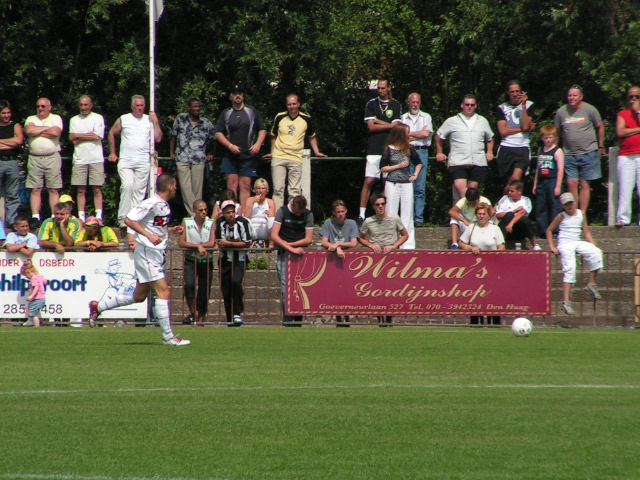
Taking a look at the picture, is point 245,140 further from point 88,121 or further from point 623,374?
point 623,374

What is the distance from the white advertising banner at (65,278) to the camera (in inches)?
637

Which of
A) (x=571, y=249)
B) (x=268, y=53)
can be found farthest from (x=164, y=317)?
(x=268, y=53)

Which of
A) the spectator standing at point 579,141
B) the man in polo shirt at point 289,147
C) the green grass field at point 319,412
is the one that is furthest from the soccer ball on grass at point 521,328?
the man in polo shirt at point 289,147

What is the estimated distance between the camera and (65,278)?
16219 millimetres

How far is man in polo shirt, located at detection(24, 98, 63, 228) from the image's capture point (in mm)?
18344

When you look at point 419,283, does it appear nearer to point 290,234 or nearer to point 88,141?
point 290,234

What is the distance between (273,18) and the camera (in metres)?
24.6

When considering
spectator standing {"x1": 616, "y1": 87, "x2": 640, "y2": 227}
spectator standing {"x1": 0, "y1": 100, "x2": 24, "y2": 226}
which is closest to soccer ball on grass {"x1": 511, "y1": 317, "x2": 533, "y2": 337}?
spectator standing {"x1": 616, "y1": 87, "x2": 640, "y2": 227}

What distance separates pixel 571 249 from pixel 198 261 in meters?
5.89

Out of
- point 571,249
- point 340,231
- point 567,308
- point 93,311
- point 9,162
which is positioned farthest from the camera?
point 9,162

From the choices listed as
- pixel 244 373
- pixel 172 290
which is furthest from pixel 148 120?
pixel 244 373

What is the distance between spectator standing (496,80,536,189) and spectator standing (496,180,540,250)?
605 mm

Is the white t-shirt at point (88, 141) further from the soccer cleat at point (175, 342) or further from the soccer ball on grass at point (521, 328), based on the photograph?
the soccer ball on grass at point (521, 328)

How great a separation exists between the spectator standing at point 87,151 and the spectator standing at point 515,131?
719 centimetres
